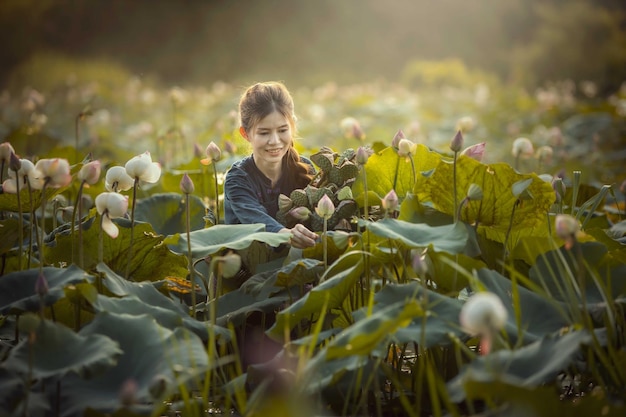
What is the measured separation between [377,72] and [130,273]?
14.3 metres

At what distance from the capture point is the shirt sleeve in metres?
1.66

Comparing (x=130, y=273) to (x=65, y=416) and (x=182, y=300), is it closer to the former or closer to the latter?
(x=182, y=300)

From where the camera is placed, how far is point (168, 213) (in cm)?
216

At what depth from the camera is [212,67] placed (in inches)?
603

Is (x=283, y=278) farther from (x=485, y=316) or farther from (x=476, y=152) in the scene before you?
(x=485, y=316)

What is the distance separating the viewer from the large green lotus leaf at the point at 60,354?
1.08m

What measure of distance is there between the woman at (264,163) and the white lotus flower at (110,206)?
0.35 metres

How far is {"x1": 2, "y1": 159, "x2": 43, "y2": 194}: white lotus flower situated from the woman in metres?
0.41

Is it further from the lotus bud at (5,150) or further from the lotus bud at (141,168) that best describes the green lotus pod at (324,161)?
the lotus bud at (5,150)

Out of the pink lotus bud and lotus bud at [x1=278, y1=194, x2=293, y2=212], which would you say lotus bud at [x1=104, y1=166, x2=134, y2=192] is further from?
lotus bud at [x1=278, y1=194, x2=293, y2=212]

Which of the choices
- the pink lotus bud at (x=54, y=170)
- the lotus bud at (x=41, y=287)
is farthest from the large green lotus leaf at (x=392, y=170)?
the lotus bud at (x=41, y=287)

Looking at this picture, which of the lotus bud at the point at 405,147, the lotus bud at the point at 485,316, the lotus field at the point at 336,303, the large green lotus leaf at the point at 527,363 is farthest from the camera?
the lotus bud at the point at 405,147

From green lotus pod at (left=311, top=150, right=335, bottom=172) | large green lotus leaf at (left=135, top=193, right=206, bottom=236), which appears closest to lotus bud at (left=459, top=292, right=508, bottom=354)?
green lotus pod at (left=311, top=150, right=335, bottom=172)

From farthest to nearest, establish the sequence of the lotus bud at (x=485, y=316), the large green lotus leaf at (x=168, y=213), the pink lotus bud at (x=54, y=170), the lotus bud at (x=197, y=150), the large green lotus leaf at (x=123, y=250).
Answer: the lotus bud at (x=197, y=150) → the large green lotus leaf at (x=168, y=213) → the large green lotus leaf at (x=123, y=250) → the pink lotus bud at (x=54, y=170) → the lotus bud at (x=485, y=316)
